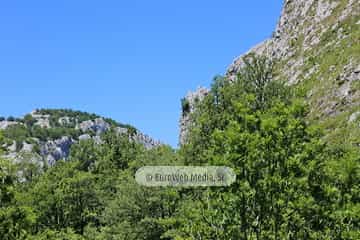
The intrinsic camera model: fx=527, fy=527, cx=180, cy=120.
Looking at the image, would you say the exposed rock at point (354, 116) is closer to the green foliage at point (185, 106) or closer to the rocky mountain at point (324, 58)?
the rocky mountain at point (324, 58)

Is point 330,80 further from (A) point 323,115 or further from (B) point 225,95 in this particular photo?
(B) point 225,95

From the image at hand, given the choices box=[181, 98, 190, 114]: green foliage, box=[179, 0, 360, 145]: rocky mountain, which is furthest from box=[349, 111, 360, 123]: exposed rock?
box=[181, 98, 190, 114]: green foliage

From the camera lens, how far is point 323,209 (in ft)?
62.7

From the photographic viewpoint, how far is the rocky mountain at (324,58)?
186ft

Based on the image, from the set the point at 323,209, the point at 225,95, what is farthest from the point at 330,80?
the point at 323,209

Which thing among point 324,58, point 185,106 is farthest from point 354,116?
point 185,106

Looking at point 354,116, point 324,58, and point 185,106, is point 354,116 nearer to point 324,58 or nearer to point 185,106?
point 324,58

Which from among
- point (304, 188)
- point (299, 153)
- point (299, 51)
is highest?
point (299, 51)

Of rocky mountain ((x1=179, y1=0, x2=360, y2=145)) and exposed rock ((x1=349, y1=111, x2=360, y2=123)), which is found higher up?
rocky mountain ((x1=179, y1=0, x2=360, y2=145))

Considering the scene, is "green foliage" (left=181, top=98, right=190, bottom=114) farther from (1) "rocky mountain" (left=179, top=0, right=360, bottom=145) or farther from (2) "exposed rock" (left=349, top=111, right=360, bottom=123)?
(2) "exposed rock" (left=349, top=111, right=360, bottom=123)

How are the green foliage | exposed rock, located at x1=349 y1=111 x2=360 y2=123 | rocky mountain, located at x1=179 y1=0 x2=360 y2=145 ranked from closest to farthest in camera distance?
exposed rock, located at x1=349 y1=111 x2=360 y2=123 < rocky mountain, located at x1=179 y1=0 x2=360 y2=145 < the green foliage

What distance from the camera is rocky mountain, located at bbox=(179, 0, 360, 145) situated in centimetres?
5666

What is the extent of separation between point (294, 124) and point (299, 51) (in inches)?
2744

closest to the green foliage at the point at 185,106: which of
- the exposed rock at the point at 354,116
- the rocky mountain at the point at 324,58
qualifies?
the rocky mountain at the point at 324,58
